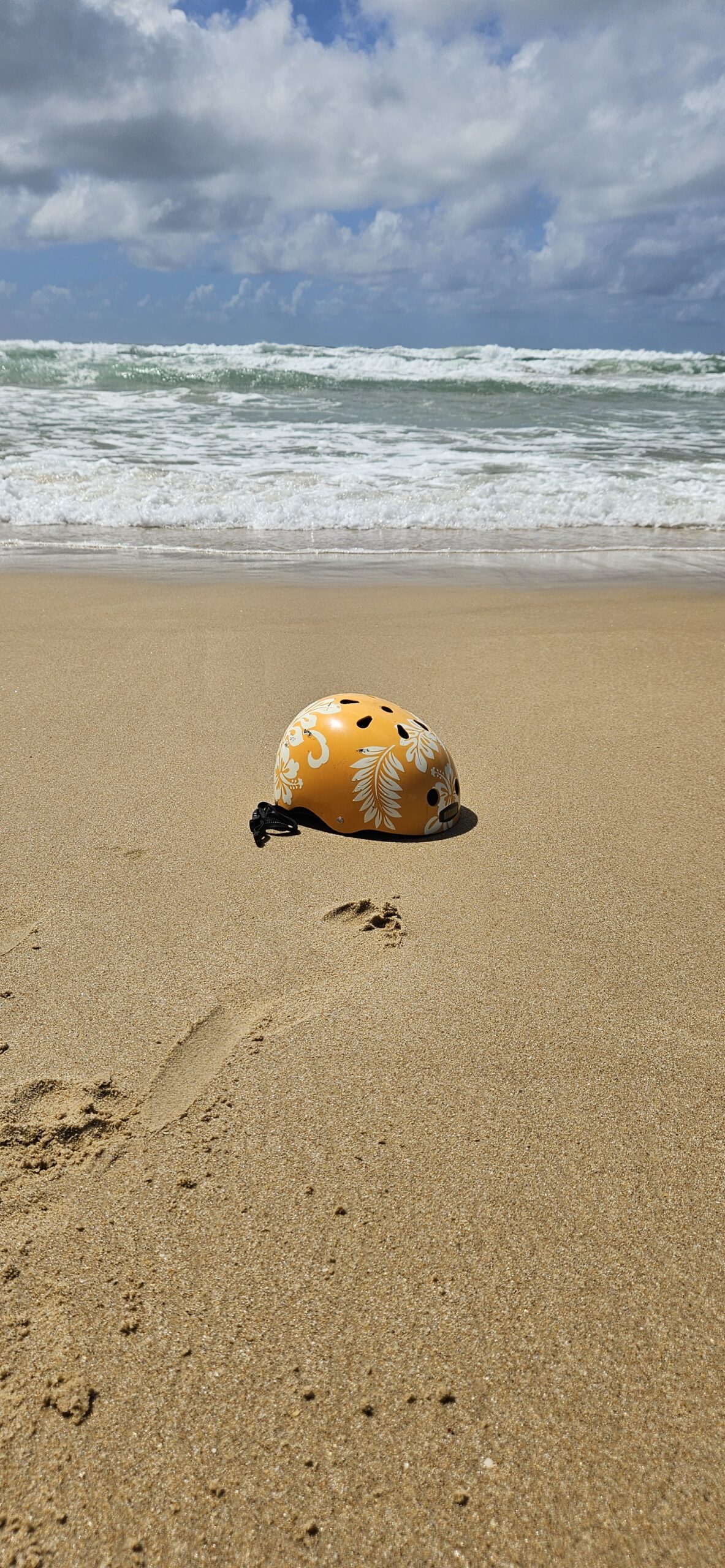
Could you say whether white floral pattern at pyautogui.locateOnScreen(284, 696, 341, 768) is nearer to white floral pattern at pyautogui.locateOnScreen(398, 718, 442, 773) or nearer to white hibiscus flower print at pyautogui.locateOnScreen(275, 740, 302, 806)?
white hibiscus flower print at pyautogui.locateOnScreen(275, 740, 302, 806)

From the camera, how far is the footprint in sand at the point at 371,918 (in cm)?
289

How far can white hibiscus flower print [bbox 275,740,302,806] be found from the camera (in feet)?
11.6

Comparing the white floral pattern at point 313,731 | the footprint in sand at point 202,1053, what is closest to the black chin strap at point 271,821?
the white floral pattern at point 313,731

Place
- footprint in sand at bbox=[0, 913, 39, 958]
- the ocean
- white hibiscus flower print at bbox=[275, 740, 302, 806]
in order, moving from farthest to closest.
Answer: the ocean → white hibiscus flower print at bbox=[275, 740, 302, 806] → footprint in sand at bbox=[0, 913, 39, 958]

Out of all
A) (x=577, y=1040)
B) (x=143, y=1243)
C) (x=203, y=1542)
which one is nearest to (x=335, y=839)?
(x=577, y=1040)

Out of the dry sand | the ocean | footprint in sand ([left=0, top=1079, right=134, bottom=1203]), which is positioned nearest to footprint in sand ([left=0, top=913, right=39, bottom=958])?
the dry sand

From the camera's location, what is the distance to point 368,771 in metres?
3.42

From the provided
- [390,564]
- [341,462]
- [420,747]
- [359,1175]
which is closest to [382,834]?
[420,747]

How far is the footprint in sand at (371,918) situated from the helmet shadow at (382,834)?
18.3 inches

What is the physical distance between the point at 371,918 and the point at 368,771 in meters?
0.63

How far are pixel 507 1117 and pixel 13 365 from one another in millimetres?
24855

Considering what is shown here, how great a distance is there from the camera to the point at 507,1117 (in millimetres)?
2166

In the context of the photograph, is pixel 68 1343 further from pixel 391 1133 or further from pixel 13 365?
pixel 13 365

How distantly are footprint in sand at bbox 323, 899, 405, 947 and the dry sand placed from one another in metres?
0.03
